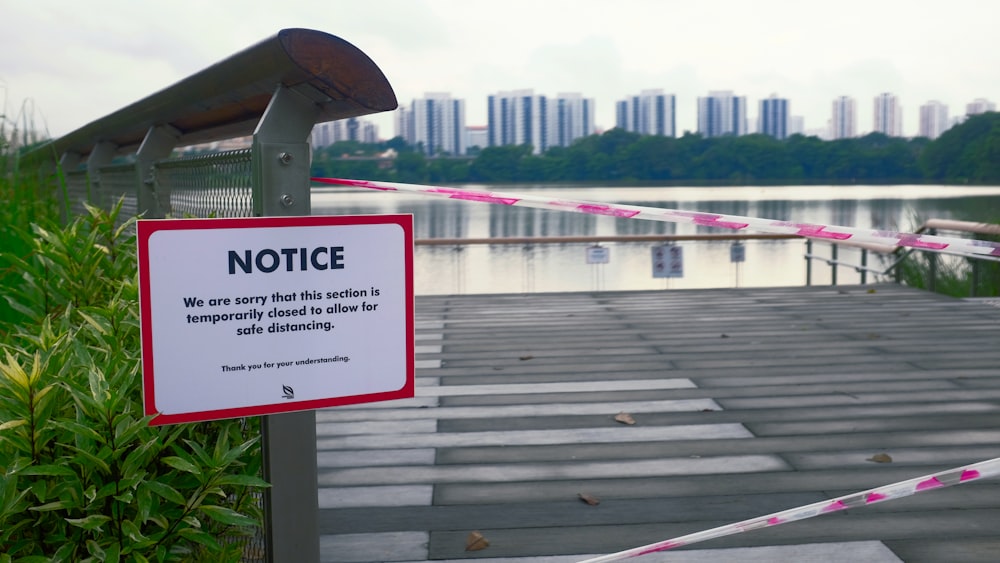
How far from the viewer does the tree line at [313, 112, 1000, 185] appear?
16328mm

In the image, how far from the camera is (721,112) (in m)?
49.6

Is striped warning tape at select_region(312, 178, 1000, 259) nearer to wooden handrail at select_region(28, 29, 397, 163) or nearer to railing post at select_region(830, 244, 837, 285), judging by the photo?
wooden handrail at select_region(28, 29, 397, 163)

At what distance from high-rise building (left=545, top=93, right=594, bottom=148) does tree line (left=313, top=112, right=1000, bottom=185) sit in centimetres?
268

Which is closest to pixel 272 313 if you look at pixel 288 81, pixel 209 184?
pixel 288 81

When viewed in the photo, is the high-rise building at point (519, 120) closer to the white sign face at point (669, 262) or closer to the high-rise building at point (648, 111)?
the high-rise building at point (648, 111)

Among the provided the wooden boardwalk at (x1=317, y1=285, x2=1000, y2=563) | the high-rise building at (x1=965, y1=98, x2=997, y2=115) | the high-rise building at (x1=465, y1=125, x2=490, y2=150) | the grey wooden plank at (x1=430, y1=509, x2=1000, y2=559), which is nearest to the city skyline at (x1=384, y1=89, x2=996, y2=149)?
the high-rise building at (x1=965, y1=98, x2=997, y2=115)

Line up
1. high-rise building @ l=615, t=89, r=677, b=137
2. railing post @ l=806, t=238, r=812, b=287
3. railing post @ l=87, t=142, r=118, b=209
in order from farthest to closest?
high-rise building @ l=615, t=89, r=677, b=137, railing post @ l=806, t=238, r=812, b=287, railing post @ l=87, t=142, r=118, b=209

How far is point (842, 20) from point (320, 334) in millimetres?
58066

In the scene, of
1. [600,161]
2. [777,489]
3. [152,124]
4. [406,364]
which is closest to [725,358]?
[777,489]

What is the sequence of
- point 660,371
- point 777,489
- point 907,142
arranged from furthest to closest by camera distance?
point 907,142 → point 660,371 → point 777,489

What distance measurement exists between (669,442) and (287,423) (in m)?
2.10

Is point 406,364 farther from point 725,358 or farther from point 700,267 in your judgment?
point 700,267

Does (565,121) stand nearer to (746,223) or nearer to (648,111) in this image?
(648,111)

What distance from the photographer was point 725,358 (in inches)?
194
